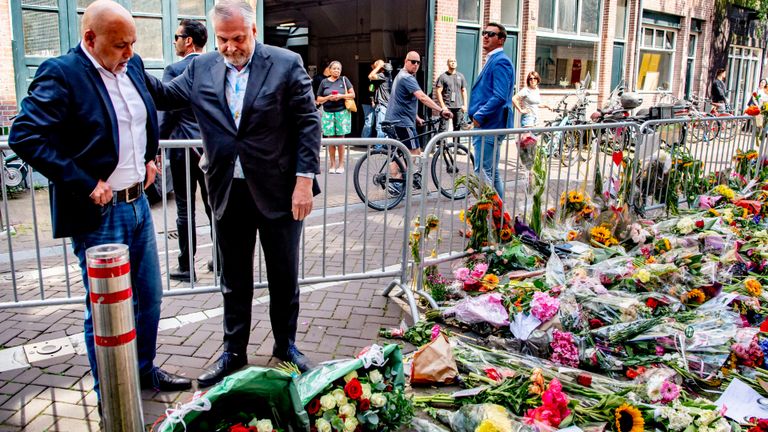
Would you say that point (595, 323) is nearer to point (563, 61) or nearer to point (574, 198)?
point (574, 198)

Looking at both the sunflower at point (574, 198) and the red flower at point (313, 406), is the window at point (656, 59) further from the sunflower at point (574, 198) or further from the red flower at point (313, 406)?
the red flower at point (313, 406)

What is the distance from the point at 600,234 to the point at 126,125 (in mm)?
4076

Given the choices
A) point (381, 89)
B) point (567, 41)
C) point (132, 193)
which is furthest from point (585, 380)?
point (567, 41)

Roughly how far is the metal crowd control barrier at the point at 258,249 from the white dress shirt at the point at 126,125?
1186mm

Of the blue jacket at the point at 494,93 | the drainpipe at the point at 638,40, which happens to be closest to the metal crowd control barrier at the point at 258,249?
the blue jacket at the point at 494,93

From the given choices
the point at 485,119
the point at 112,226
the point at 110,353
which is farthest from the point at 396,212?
the point at 110,353

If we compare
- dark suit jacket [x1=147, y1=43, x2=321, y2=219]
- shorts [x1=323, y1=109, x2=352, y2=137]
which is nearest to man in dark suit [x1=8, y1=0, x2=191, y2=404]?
dark suit jacket [x1=147, y1=43, x2=321, y2=219]

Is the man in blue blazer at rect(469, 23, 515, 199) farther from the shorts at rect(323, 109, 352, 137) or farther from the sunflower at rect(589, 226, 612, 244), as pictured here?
the shorts at rect(323, 109, 352, 137)

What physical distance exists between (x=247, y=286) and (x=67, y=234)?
1009 mm

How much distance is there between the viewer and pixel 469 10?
49.3 ft

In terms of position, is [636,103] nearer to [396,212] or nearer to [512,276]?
[396,212]

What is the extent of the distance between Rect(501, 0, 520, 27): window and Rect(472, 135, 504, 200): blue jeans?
1098cm

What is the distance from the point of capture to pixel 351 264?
558 centimetres

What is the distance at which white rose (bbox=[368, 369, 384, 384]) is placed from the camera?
2746 millimetres
